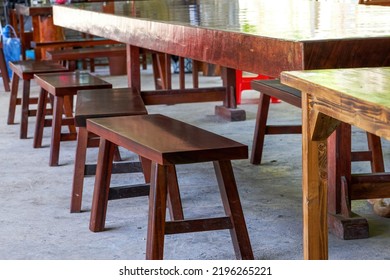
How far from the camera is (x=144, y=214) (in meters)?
3.04

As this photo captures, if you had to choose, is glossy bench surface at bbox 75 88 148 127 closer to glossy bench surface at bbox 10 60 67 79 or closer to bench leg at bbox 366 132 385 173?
bench leg at bbox 366 132 385 173

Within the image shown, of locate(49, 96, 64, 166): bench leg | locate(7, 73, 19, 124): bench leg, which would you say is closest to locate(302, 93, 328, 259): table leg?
locate(49, 96, 64, 166): bench leg

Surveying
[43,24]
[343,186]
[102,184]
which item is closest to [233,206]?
[343,186]

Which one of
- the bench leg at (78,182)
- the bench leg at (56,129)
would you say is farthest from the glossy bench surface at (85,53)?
the bench leg at (78,182)

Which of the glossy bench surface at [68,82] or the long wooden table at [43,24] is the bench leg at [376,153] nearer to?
the glossy bench surface at [68,82]

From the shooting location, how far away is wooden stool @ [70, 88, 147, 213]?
289cm

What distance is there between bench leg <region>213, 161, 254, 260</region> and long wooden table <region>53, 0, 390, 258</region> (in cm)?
30

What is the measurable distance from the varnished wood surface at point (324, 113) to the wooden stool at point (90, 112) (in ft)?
4.43

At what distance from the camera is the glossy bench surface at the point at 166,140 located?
6.77 feet

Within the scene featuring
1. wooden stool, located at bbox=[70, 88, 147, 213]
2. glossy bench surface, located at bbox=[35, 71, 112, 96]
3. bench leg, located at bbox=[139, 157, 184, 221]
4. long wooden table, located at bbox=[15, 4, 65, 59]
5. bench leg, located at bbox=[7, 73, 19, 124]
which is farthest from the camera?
long wooden table, located at bbox=[15, 4, 65, 59]

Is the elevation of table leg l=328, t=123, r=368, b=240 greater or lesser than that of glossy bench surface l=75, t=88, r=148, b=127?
lesser

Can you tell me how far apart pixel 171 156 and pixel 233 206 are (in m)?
0.33
